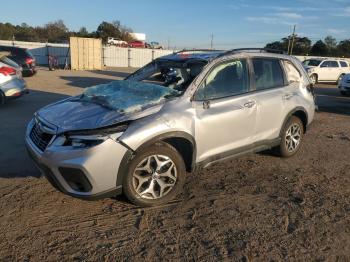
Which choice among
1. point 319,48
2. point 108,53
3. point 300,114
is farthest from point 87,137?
point 319,48

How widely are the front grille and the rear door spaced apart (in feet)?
9.13

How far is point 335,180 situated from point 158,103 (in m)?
2.84

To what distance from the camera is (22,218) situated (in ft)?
13.5

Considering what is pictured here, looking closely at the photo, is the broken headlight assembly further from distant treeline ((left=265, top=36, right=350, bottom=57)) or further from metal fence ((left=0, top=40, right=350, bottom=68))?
distant treeline ((left=265, top=36, right=350, bottom=57))

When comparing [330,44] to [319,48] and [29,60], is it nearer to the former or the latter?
[319,48]

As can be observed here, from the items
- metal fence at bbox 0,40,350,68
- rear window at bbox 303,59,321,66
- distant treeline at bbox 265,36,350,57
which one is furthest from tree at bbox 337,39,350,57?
rear window at bbox 303,59,321,66

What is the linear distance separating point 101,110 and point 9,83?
7.47 m

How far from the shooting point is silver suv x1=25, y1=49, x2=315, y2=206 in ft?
13.1

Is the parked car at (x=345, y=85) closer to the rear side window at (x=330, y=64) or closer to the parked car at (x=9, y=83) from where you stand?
the rear side window at (x=330, y=64)

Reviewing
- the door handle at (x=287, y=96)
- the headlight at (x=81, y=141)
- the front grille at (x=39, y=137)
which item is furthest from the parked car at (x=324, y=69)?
the headlight at (x=81, y=141)

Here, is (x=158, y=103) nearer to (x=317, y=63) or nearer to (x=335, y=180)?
(x=335, y=180)

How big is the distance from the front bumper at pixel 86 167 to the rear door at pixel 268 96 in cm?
231

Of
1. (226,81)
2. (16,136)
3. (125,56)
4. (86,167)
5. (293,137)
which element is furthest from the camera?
(125,56)

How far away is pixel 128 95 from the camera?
189 inches
